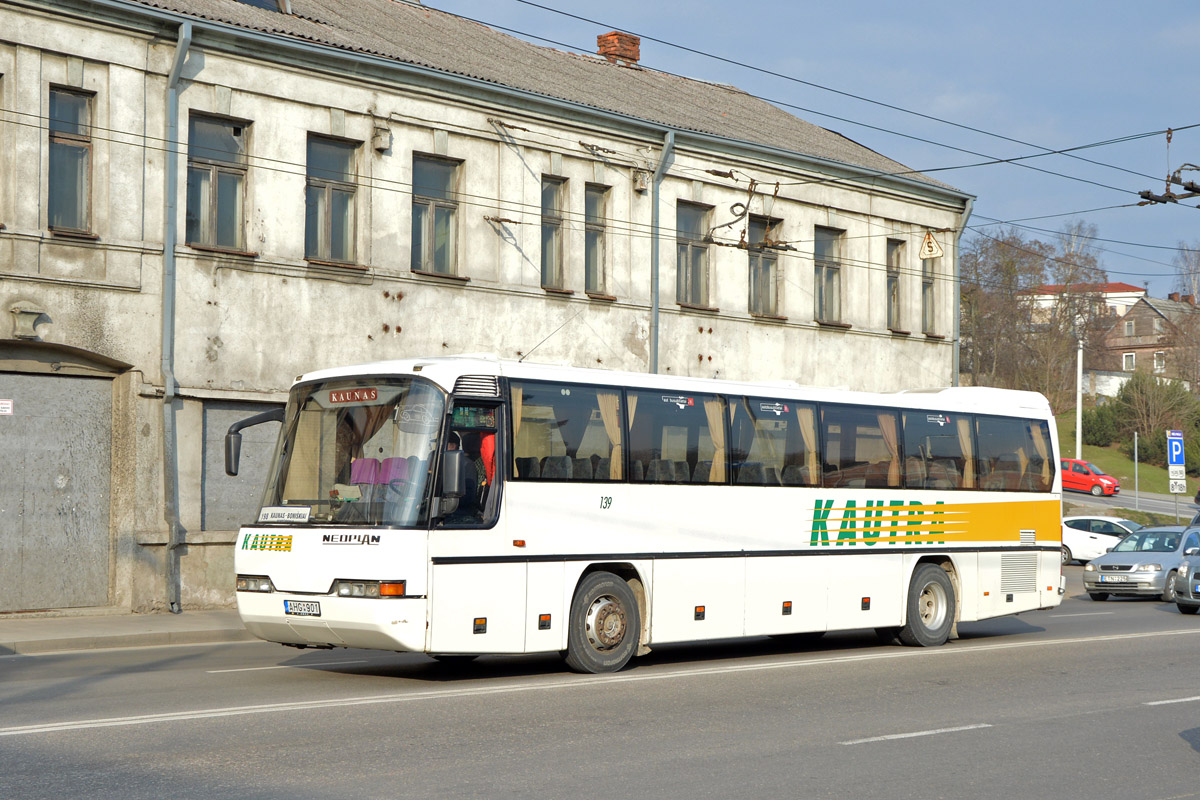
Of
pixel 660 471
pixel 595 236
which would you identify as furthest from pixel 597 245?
pixel 660 471

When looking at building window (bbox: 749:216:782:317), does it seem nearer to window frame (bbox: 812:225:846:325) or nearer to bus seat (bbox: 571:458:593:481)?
window frame (bbox: 812:225:846:325)

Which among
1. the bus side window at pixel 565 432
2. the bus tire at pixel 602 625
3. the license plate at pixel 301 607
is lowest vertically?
the bus tire at pixel 602 625

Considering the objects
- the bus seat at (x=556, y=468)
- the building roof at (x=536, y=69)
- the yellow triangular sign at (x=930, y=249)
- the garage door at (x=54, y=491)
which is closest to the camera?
the bus seat at (x=556, y=468)

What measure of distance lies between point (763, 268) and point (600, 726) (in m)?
20.5

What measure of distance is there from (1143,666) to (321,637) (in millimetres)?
8432

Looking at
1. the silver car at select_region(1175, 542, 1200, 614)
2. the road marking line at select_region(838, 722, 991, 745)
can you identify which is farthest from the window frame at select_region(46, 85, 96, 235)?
the silver car at select_region(1175, 542, 1200, 614)

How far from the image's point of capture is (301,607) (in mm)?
12055

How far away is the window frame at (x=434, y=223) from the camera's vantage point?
75.8 ft

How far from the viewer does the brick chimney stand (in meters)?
34.0

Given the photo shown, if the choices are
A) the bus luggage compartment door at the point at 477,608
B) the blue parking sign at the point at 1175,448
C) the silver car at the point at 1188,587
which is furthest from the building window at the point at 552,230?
the blue parking sign at the point at 1175,448

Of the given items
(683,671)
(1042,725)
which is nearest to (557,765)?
(1042,725)

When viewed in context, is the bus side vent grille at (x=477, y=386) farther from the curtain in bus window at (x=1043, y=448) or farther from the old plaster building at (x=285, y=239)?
the curtain in bus window at (x=1043, y=448)

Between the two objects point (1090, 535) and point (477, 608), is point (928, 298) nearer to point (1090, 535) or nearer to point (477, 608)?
point (1090, 535)

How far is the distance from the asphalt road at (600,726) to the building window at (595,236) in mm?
11735
